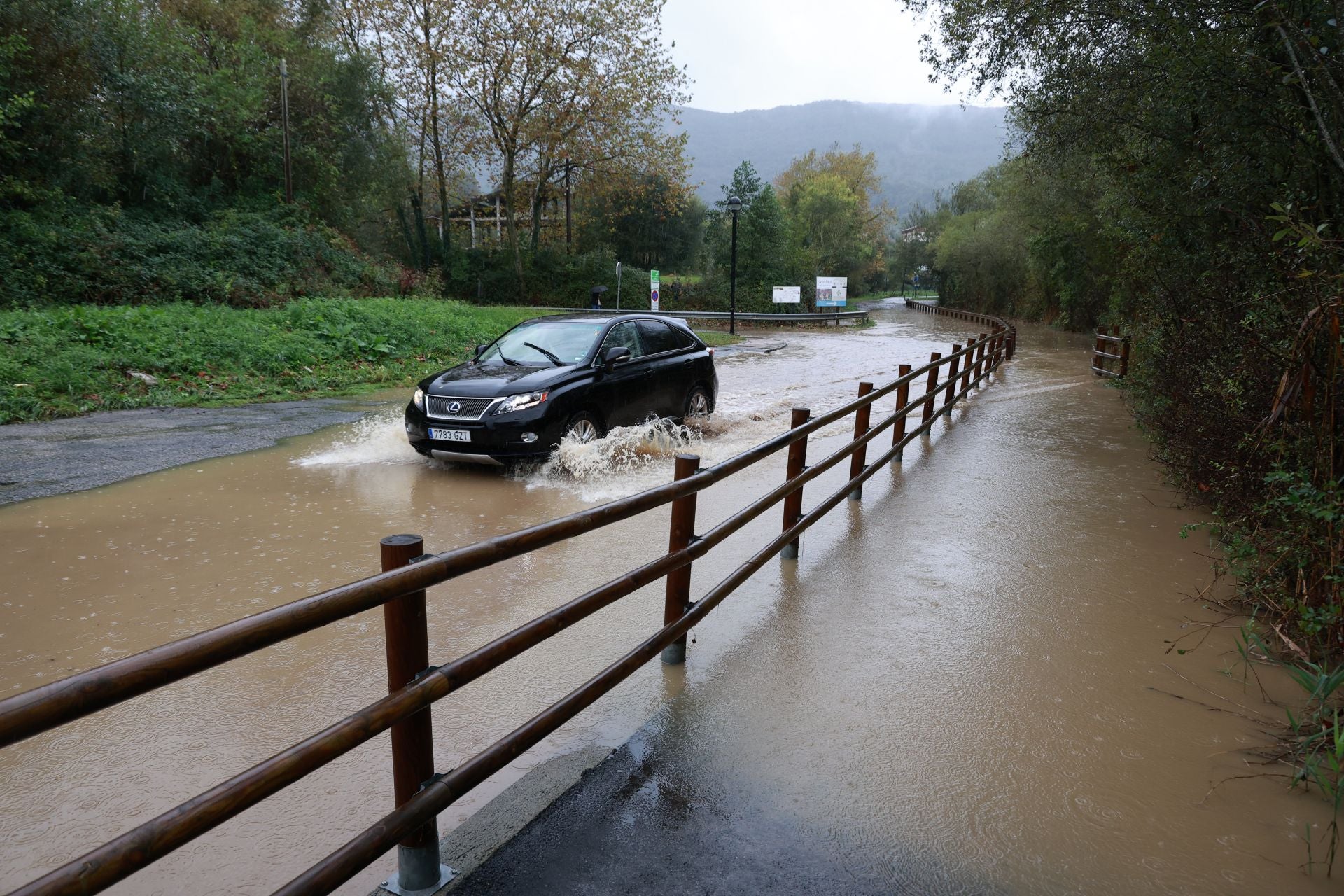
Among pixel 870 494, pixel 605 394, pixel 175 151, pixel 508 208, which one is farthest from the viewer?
pixel 508 208

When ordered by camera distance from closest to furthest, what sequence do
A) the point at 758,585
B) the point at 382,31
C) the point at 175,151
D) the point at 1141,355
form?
the point at 758,585 → the point at 1141,355 → the point at 175,151 → the point at 382,31

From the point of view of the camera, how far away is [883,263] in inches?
3868

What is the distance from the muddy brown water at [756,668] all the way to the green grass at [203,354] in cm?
437

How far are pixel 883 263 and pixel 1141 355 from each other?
298ft

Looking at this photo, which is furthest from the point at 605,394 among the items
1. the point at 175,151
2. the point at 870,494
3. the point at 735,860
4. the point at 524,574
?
the point at 175,151

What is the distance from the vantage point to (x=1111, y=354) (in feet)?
60.5

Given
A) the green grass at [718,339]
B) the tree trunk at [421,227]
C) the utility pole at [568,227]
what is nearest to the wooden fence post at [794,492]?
the green grass at [718,339]

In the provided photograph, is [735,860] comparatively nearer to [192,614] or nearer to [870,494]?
[192,614]

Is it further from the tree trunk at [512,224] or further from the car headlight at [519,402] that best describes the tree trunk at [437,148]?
the car headlight at [519,402]

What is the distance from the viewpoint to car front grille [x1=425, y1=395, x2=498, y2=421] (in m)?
8.06

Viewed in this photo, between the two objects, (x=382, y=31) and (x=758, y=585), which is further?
(x=382, y=31)

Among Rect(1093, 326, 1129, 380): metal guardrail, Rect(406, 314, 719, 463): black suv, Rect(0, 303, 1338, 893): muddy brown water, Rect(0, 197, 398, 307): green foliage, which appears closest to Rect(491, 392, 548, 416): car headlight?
Rect(406, 314, 719, 463): black suv

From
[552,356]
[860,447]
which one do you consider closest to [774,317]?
[552,356]

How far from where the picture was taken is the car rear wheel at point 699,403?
34.7ft
